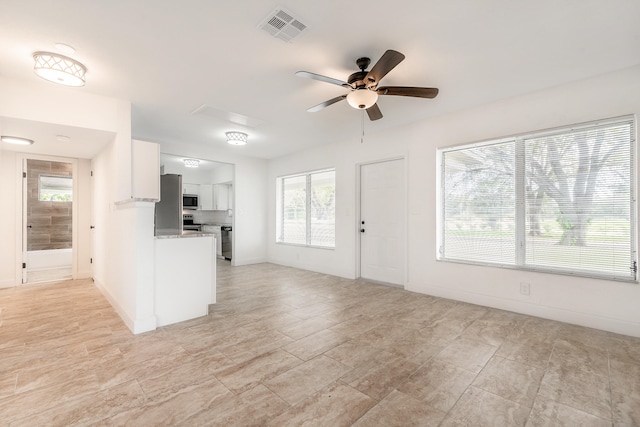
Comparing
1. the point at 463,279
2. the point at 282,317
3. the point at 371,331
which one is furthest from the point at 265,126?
the point at 463,279

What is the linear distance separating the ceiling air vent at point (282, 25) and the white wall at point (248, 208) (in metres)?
4.25

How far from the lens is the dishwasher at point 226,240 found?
281 inches

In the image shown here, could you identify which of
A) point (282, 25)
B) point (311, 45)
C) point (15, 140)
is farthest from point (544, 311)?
point (15, 140)

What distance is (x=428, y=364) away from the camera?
222 cm

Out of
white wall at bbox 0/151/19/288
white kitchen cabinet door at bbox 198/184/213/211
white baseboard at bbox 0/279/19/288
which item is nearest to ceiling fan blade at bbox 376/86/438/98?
white wall at bbox 0/151/19/288

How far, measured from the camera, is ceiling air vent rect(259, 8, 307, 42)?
2015 mm

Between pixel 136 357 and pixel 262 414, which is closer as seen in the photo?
pixel 262 414

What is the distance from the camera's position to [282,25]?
2117 mm

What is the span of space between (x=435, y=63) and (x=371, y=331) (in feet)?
8.72

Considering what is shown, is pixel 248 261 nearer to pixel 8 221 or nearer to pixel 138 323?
pixel 138 323

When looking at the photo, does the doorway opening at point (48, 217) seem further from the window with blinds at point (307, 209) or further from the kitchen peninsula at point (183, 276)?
the window with blinds at point (307, 209)

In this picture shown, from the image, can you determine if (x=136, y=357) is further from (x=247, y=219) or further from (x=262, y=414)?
(x=247, y=219)

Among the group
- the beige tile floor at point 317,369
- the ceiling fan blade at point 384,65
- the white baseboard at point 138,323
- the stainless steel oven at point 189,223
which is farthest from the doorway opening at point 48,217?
the ceiling fan blade at point 384,65

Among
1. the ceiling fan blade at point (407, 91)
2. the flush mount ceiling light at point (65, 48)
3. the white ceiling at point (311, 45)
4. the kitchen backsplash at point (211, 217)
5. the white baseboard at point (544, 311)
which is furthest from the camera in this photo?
the kitchen backsplash at point (211, 217)
